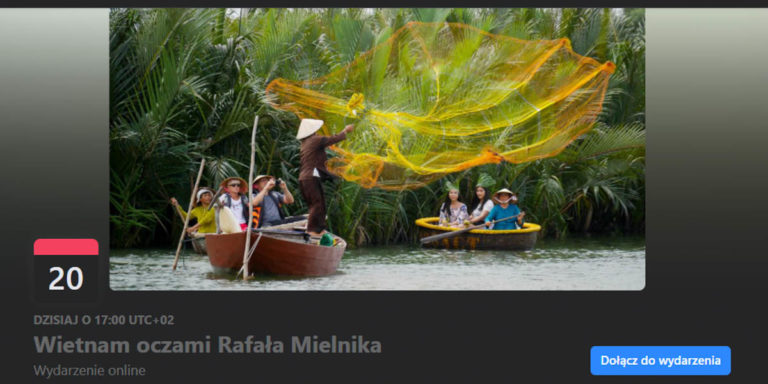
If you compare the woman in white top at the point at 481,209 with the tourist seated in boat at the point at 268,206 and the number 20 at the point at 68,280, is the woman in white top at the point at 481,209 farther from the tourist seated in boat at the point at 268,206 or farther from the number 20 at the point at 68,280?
the number 20 at the point at 68,280

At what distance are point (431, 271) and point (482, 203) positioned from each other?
253cm

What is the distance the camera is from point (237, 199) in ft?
28.0

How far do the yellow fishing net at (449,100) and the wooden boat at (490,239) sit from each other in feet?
4.15

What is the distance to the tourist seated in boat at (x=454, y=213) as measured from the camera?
34.3ft

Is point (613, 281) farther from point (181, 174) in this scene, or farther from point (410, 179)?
point (181, 174)

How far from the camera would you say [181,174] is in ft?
31.2

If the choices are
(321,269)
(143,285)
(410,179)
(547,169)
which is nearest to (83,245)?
(143,285)

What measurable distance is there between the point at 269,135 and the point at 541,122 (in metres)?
3.49

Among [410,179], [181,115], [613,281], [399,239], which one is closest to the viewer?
[613,281]

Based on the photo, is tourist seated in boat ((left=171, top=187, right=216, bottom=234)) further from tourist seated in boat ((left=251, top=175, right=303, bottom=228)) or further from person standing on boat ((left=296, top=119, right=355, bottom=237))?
person standing on boat ((left=296, top=119, right=355, bottom=237))

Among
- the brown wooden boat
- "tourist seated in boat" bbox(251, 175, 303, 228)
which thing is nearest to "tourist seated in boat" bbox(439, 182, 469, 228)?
"tourist seated in boat" bbox(251, 175, 303, 228)

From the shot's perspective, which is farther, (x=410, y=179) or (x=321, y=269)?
(x=410, y=179)

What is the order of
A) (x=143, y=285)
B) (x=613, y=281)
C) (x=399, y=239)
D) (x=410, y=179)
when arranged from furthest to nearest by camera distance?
(x=399, y=239), (x=410, y=179), (x=613, y=281), (x=143, y=285)

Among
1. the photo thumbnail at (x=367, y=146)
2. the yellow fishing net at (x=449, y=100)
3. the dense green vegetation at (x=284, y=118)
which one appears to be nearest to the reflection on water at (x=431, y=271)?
the photo thumbnail at (x=367, y=146)
